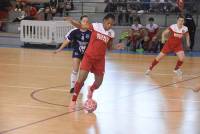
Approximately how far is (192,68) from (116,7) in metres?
10.0

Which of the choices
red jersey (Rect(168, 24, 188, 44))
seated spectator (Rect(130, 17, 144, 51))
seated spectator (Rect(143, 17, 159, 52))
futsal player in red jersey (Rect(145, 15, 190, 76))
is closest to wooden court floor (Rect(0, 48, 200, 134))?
futsal player in red jersey (Rect(145, 15, 190, 76))

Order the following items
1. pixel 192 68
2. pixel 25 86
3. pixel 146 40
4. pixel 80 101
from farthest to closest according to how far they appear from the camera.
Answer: pixel 146 40 < pixel 192 68 < pixel 25 86 < pixel 80 101

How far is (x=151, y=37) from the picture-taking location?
24.5m

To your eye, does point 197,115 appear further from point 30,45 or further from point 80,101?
point 30,45

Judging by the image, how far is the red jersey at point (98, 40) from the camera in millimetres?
9336

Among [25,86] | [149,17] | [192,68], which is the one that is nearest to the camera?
[25,86]

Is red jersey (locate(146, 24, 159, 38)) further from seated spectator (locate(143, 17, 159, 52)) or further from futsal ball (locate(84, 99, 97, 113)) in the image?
futsal ball (locate(84, 99, 97, 113))

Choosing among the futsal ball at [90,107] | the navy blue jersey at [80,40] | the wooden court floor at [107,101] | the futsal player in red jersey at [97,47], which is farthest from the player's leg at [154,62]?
the futsal ball at [90,107]

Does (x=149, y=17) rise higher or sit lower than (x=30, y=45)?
higher

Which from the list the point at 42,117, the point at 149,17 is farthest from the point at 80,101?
the point at 149,17

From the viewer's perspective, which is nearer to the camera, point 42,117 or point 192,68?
point 42,117

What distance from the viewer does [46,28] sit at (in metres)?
25.7

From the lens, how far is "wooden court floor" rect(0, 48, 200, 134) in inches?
320

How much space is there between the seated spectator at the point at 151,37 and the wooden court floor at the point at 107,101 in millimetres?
6133
